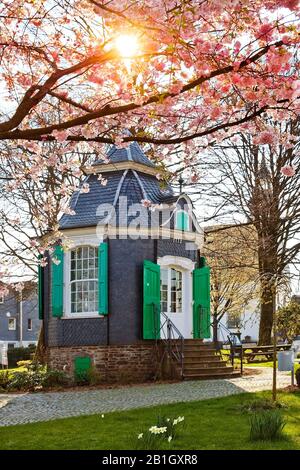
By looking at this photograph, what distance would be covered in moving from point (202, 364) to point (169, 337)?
113cm

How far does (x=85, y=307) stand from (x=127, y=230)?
2.39 m

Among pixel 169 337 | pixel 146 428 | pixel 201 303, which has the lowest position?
pixel 146 428

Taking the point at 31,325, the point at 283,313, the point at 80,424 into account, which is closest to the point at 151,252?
the point at 283,313

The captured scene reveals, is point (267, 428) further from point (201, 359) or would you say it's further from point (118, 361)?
point (201, 359)

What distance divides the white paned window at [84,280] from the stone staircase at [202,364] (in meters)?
2.80

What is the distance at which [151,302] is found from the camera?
19.4m

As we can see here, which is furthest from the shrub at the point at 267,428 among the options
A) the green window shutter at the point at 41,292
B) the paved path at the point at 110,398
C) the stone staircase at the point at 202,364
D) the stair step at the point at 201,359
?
the green window shutter at the point at 41,292

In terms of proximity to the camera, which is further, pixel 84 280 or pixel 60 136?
pixel 84 280

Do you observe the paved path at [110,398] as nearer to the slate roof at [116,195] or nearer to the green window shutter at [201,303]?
the green window shutter at [201,303]

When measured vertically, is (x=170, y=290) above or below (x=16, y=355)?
above

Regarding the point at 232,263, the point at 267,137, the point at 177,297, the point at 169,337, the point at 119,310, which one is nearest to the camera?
the point at 267,137

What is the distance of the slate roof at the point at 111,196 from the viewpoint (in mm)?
19844

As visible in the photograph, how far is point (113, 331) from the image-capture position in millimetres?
Answer: 19141

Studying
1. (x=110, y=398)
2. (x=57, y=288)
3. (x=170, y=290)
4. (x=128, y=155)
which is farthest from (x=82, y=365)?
(x=128, y=155)
